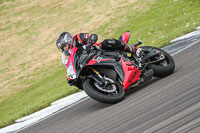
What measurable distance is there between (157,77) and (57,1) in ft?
77.7

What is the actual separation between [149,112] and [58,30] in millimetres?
19065

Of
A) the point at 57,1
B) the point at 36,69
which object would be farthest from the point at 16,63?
the point at 57,1

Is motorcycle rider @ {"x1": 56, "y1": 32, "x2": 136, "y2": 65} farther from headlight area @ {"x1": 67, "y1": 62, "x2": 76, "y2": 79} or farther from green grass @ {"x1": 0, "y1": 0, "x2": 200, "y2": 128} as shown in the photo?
green grass @ {"x1": 0, "y1": 0, "x2": 200, "y2": 128}

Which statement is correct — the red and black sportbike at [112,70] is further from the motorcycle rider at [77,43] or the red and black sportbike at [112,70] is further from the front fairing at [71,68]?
the motorcycle rider at [77,43]

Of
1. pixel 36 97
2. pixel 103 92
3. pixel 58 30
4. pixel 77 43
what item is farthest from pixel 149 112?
pixel 58 30

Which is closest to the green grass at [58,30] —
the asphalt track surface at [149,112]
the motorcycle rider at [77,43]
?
the asphalt track surface at [149,112]

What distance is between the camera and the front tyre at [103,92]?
6430 mm

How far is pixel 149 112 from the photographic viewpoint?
5074 mm

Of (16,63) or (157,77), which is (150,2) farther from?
(157,77)

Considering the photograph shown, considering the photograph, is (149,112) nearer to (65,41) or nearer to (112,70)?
(112,70)

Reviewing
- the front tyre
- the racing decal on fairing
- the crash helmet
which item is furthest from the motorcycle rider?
the front tyre

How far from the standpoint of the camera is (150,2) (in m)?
21.2

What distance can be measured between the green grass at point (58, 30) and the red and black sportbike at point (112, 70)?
396 centimetres

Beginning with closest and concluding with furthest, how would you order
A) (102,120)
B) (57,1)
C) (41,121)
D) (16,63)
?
(102,120) < (41,121) < (16,63) < (57,1)
